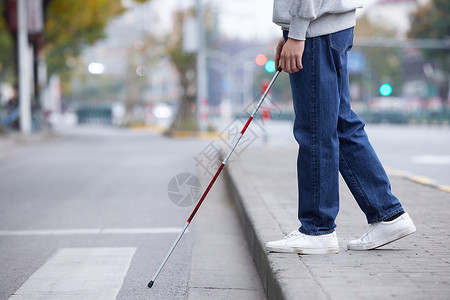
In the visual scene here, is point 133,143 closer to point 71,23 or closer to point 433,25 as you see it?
point 71,23

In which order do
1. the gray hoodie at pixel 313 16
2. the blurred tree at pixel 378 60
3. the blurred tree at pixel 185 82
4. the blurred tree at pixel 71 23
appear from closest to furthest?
the gray hoodie at pixel 313 16, the blurred tree at pixel 71 23, the blurred tree at pixel 185 82, the blurred tree at pixel 378 60

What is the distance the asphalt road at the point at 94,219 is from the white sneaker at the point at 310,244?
61 centimetres

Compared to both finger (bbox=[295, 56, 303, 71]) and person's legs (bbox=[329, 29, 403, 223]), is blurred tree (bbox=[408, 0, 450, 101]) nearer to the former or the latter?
person's legs (bbox=[329, 29, 403, 223])

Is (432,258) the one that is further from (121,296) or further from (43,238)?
(43,238)

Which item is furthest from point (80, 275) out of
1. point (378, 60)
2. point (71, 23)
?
point (378, 60)

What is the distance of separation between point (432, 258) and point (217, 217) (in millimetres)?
3211

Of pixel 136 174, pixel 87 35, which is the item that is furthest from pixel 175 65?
pixel 136 174

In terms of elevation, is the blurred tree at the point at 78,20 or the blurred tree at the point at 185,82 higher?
the blurred tree at the point at 78,20

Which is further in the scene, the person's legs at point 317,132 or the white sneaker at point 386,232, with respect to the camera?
the white sneaker at point 386,232

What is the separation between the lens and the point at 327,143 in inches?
143

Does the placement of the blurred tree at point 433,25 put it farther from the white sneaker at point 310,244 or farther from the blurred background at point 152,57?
the white sneaker at point 310,244

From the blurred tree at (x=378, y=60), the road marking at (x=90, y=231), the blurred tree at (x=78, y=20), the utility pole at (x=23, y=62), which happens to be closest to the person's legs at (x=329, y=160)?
the road marking at (x=90, y=231)

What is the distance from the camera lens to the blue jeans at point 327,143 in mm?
3619

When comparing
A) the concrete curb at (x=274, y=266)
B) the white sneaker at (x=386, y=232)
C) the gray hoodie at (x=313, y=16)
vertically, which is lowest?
the concrete curb at (x=274, y=266)
